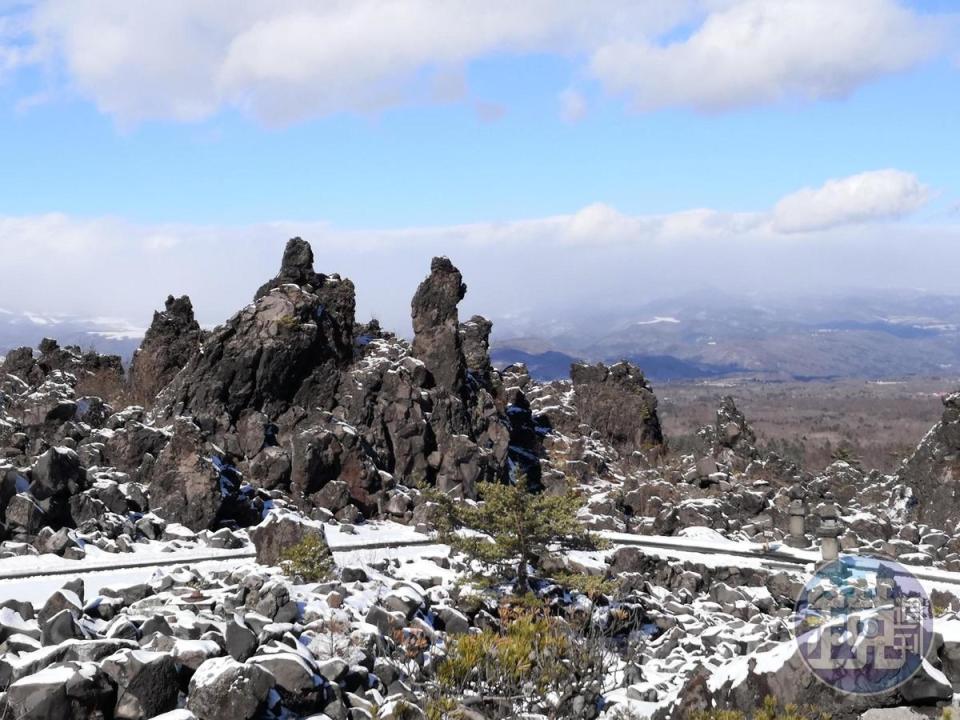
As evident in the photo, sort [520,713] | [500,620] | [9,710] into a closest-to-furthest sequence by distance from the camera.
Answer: [9,710] → [520,713] → [500,620]

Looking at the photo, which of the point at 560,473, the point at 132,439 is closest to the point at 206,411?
the point at 132,439

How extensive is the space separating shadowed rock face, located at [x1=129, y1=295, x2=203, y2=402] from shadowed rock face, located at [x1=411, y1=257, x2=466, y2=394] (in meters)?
18.6

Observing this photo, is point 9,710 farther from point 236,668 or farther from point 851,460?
point 851,460

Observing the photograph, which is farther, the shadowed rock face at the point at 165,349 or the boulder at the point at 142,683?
the shadowed rock face at the point at 165,349

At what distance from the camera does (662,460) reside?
8506 cm

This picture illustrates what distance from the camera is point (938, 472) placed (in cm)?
6762

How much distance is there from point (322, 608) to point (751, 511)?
1655 inches

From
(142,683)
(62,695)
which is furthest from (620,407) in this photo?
(62,695)

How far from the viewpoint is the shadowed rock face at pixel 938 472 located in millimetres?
63688

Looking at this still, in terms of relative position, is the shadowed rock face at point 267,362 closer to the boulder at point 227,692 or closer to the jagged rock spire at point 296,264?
the jagged rock spire at point 296,264

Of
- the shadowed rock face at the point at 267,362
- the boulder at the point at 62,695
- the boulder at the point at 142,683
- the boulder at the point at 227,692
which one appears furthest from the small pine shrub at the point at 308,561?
the shadowed rock face at the point at 267,362

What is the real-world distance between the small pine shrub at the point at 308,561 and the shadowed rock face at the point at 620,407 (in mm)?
55681

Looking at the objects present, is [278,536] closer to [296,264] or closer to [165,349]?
[296,264]

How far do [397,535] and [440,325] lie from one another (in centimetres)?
2572
